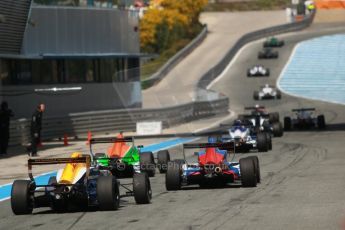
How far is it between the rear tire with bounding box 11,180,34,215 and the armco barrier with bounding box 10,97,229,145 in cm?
1939

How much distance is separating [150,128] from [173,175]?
2207cm

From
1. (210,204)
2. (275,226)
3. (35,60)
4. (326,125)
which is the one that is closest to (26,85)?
(35,60)

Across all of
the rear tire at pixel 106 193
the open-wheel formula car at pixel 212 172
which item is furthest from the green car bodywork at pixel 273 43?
the rear tire at pixel 106 193

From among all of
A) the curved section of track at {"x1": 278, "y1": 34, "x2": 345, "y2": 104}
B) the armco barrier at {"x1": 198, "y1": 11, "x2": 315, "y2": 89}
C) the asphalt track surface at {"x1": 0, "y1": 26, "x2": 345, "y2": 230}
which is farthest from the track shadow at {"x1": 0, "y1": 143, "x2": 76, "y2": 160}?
the armco barrier at {"x1": 198, "y1": 11, "x2": 315, "y2": 89}

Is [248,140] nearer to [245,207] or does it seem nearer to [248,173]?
[248,173]

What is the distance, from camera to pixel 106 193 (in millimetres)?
13625

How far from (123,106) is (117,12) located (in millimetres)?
4634

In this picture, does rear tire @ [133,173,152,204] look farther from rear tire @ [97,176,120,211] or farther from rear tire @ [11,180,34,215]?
rear tire @ [11,180,34,215]

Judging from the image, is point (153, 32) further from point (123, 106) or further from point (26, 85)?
point (26, 85)

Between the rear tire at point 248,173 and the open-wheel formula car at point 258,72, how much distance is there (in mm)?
52782

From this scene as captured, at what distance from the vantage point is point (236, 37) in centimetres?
9244

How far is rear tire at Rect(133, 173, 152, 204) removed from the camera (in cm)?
1423

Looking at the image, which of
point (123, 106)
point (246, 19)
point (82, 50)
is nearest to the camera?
point (82, 50)

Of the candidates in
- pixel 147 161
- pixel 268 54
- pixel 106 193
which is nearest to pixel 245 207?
pixel 106 193
